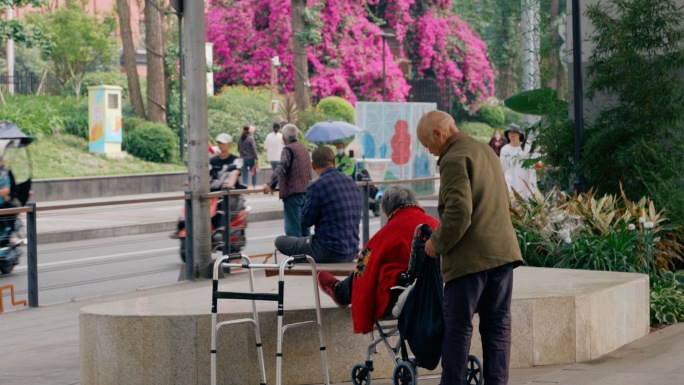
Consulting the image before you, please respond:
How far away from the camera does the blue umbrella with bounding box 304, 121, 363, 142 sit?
92.4 feet

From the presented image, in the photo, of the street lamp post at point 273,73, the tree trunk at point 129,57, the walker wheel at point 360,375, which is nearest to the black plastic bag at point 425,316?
the walker wheel at point 360,375

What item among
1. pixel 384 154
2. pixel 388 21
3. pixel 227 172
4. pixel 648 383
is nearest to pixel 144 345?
pixel 648 383

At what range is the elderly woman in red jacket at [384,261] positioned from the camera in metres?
7.26

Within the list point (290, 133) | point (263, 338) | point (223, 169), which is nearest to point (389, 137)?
point (223, 169)

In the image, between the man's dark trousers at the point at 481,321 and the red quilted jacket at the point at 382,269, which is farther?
the red quilted jacket at the point at 382,269

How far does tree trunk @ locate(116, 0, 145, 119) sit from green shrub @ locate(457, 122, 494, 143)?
67.3 ft

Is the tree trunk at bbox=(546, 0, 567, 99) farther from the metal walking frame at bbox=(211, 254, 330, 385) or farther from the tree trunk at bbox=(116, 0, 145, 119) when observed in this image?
the tree trunk at bbox=(116, 0, 145, 119)

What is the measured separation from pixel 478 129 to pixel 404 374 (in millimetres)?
→ 50098

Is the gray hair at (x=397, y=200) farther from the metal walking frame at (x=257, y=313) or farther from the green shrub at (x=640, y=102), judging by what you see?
the green shrub at (x=640, y=102)

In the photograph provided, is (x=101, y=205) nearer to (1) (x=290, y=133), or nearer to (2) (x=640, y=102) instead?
(1) (x=290, y=133)

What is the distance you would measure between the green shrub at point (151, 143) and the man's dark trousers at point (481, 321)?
30010 millimetres

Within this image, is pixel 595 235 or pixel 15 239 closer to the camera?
pixel 595 235

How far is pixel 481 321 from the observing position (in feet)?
23.0

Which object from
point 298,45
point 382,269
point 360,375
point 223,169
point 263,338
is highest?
point 298,45
